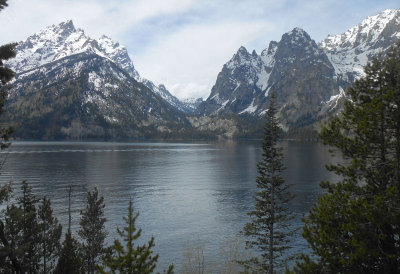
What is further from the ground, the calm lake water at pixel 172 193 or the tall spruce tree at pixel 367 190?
the tall spruce tree at pixel 367 190

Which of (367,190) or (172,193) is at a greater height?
(367,190)

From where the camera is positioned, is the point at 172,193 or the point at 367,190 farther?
the point at 172,193

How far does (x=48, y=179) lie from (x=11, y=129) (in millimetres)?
103847

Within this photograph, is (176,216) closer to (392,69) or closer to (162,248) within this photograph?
(162,248)

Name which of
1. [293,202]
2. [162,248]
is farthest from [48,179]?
[293,202]

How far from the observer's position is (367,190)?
16.4m

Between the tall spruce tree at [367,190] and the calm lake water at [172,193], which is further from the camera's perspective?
the calm lake water at [172,193]

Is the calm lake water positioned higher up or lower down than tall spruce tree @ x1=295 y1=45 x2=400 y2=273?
lower down

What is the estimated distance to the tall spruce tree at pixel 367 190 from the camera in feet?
46.6

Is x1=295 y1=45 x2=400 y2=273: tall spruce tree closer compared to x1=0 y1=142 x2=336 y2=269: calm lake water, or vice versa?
x1=295 y1=45 x2=400 y2=273: tall spruce tree

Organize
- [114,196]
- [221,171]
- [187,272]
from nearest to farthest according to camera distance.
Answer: [187,272] → [114,196] → [221,171]

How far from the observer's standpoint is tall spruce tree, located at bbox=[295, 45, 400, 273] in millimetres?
14214

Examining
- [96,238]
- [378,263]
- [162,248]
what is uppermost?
[378,263]

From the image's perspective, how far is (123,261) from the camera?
14.4m
